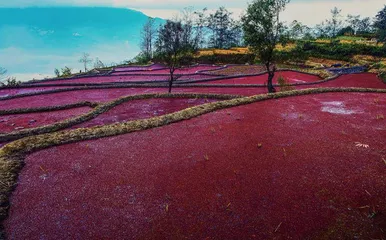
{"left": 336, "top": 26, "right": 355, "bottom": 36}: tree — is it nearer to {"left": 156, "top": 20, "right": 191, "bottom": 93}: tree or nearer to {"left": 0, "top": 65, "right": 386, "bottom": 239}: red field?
{"left": 156, "top": 20, "right": 191, "bottom": 93}: tree

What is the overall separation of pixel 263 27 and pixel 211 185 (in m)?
17.4

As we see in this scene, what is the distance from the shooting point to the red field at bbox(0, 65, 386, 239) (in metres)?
6.63

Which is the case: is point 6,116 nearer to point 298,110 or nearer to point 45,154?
point 45,154

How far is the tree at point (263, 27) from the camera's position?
21.6 metres

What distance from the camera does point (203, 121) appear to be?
13.2m

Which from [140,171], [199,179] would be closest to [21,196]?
[140,171]

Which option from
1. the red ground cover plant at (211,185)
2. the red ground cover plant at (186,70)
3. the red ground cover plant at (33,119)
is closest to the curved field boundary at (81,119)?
the red ground cover plant at (33,119)

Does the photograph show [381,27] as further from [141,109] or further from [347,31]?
[141,109]

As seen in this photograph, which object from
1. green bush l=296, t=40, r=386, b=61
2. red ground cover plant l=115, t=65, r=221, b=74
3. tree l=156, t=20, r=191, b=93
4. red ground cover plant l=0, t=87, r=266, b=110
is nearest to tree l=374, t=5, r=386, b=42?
green bush l=296, t=40, r=386, b=61

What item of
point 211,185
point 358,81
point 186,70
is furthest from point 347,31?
point 211,185

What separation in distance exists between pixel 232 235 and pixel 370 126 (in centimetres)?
927

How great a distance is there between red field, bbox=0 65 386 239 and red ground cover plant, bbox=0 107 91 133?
7533 mm

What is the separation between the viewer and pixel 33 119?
696 inches

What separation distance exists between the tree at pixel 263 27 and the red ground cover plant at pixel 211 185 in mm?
12039
